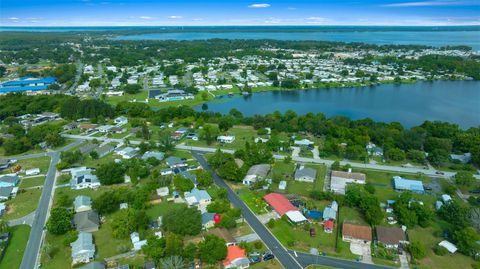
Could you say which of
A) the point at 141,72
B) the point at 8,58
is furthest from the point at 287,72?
the point at 8,58

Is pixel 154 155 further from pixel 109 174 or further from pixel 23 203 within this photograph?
pixel 23 203

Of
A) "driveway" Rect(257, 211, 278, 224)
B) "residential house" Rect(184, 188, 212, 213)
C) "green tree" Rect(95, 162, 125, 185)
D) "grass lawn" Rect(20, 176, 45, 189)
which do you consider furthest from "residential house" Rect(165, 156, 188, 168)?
"grass lawn" Rect(20, 176, 45, 189)

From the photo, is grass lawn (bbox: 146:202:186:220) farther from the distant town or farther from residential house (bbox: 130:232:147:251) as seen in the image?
residential house (bbox: 130:232:147:251)

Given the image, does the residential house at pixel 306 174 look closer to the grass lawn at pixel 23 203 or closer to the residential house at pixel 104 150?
the residential house at pixel 104 150

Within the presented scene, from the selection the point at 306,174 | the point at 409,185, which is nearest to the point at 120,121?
the point at 306,174

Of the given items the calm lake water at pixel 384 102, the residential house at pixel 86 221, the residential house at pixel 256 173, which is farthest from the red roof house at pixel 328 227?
the calm lake water at pixel 384 102

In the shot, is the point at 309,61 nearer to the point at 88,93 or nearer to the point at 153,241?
the point at 88,93

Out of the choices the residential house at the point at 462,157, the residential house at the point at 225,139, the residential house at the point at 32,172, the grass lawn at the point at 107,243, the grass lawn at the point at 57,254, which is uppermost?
the residential house at the point at 462,157
